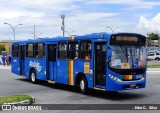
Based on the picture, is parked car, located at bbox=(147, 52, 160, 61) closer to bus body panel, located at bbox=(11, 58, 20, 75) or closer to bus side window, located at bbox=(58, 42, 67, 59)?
bus body panel, located at bbox=(11, 58, 20, 75)

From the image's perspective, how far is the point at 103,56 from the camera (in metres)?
14.7

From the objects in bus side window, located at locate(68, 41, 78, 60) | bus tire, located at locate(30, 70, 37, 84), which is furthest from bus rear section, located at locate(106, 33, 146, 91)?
bus tire, located at locate(30, 70, 37, 84)

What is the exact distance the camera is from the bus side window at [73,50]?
16700 mm

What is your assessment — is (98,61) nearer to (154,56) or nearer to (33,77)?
(33,77)

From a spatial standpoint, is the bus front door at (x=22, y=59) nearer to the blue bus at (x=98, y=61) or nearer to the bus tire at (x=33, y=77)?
the bus tire at (x=33, y=77)

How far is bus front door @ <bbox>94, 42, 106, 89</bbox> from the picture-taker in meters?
14.6

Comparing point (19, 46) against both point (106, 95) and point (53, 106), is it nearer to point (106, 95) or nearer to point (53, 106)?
point (106, 95)

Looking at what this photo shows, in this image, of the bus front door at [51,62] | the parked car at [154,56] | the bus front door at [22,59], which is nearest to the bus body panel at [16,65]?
the bus front door at [22,59]

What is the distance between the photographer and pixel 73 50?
55.6ft

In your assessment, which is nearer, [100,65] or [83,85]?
[100,65]

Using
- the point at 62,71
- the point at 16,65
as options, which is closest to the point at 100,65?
the point at 62,71

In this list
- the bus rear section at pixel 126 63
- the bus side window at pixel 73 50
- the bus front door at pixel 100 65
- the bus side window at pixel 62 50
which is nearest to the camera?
the bus rear section at pixel 126 63

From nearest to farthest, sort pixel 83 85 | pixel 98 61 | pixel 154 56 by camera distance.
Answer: pixel 98 61 < pixel 83 85 < pixel 154 56

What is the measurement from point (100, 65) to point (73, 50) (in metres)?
2.48
